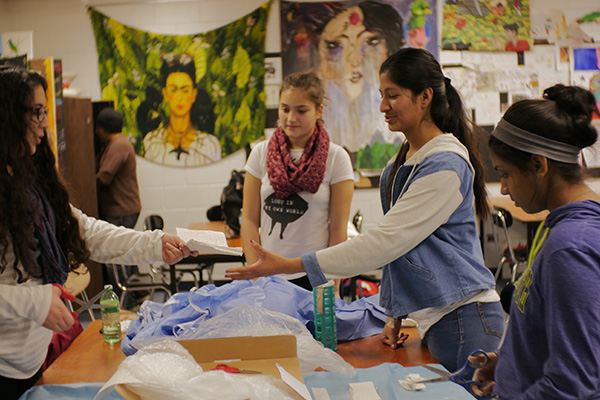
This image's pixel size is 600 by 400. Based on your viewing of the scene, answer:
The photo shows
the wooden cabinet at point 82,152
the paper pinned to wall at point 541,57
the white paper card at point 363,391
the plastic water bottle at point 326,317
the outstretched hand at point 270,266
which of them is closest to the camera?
the white paper card at point 363,391

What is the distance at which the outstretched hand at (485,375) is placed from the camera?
125 centimetres

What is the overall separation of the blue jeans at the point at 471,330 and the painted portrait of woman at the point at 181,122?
13.5 feet

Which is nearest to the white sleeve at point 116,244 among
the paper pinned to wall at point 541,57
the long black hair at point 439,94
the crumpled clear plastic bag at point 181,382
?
the crumpled clear plastic bag at point 181,382

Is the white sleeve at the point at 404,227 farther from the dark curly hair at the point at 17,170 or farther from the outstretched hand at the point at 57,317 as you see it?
the dark curly hair at the point at 17,170

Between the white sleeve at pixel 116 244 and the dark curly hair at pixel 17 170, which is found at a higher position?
the dark curly hair at pixel 17 170

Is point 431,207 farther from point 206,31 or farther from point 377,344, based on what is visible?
point 206,31

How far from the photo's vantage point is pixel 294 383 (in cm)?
124

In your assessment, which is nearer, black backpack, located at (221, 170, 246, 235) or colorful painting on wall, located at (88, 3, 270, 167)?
black backpack, located at (221, 170, 246, 235)

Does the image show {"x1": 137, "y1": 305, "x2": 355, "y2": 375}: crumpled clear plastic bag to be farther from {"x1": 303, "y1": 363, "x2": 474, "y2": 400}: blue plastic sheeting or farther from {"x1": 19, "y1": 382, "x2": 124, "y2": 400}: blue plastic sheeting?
{"x1": 19, "y1": 382, "x2": 124, "y2": 400}: blue plastic sheeting

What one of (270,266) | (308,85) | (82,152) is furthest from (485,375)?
(82,152)

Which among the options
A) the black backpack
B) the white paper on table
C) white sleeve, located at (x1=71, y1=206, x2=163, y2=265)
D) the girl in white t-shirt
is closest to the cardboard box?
the white paper on table

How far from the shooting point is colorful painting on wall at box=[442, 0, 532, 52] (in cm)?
541

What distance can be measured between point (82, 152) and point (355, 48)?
8.46ft

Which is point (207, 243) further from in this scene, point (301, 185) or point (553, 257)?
point (553, 257)
